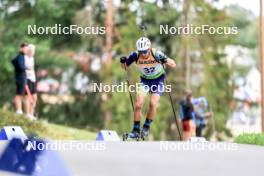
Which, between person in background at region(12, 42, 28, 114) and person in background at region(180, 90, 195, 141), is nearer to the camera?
person in background at region(12, 42, 28, 114)

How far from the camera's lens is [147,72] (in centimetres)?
936

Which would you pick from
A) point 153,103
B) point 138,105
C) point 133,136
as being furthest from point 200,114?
point 138,105

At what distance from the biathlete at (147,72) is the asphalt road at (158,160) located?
1792mm

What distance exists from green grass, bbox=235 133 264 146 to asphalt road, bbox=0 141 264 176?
8.58 feet

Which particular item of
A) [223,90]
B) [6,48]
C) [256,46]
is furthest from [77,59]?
[256,46]

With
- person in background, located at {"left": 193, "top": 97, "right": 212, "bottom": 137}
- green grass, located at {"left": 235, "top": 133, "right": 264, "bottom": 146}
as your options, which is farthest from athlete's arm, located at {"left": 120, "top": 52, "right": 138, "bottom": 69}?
person in background, located at {"left": 193, "top": 97, "right": 212, "bottom": 137}

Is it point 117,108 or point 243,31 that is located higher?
point 243,31

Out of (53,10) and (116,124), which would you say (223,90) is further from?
(53,10)

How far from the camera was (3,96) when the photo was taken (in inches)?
627

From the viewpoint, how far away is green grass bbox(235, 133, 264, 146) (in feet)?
Answer: 34.2

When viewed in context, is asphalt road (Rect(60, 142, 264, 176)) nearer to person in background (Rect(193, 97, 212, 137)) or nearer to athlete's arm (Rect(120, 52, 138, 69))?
athlete's arm (Rect(120, 52, 138, 69))

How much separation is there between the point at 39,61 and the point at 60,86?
6.11ft

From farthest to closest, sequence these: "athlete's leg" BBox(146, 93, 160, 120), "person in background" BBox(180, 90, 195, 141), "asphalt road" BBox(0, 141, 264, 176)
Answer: "person in background" BBox(180, 90, 195, 141) → "athlete's leg" BBox(146, 93, 160, 120) → "asphalt road" BBox(0, 141, 264, 176)

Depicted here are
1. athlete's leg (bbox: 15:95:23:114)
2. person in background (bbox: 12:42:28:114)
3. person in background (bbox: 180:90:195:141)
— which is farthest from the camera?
person in background (bbox: 180:90:195:141)
